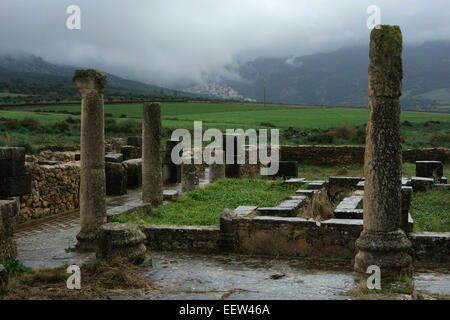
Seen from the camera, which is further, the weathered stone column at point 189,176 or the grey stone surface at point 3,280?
the weathered stone column at point 189,176

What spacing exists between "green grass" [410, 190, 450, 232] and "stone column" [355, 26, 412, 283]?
3.63m

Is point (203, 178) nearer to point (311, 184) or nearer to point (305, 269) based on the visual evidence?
point (311, 184)

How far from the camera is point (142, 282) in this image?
23.1 ft

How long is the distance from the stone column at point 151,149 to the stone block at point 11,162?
2.99 meters

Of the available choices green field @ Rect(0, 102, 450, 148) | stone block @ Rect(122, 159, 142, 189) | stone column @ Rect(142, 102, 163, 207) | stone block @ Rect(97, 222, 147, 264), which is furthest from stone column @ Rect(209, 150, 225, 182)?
green field @ Rect(0, 102, 450, 148)

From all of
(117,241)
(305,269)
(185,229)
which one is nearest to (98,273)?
(117,241)

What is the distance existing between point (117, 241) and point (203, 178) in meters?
13.7

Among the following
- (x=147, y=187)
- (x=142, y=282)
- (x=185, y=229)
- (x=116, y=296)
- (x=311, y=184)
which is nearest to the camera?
(x=116, y=296)

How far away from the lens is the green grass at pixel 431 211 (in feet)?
35.0

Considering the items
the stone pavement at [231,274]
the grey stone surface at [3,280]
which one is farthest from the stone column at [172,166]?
the grey stone surface at [3,280]

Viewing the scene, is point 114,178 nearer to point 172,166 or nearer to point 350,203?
point 172,166

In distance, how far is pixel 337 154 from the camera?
26.4 m

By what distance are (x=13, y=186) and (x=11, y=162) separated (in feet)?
1.78

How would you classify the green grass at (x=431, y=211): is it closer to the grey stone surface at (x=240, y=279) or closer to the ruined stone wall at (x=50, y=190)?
the grey stone surface at (x=240, y=279)
